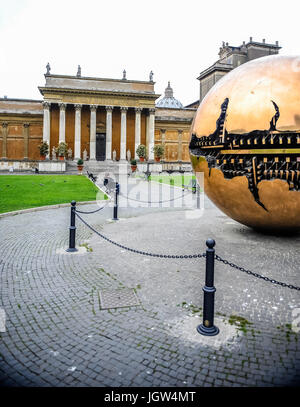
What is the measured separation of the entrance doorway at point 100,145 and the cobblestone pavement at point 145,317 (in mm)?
52624

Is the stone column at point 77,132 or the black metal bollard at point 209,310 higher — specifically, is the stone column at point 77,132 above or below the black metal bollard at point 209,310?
above

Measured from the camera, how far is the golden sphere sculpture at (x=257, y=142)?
642 centimetres

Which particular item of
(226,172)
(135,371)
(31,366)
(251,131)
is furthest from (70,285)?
(251,131)

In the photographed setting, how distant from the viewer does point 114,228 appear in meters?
9.88

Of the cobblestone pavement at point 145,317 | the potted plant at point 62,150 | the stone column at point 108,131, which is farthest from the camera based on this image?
the stone column at point 108,131

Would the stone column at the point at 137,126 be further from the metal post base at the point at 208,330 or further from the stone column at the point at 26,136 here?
the metal post base at the point at 208,330

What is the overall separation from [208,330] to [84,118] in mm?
57745

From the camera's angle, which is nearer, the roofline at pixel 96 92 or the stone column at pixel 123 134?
the roofline at pixel 96 92

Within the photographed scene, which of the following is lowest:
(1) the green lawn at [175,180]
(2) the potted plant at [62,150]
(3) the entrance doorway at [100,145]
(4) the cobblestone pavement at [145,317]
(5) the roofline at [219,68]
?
(4) the cobblestone pavement at [145,317]

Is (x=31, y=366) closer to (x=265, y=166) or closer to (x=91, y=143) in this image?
(x=265, y=166)

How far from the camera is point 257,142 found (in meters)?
6.60

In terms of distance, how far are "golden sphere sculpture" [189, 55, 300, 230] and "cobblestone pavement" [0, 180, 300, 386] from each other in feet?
3.67

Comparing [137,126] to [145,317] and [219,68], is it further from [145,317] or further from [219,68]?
[145,317]

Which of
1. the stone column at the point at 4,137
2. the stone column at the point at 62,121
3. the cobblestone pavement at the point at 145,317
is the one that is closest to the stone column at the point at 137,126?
the stone column at the point at 62,121
